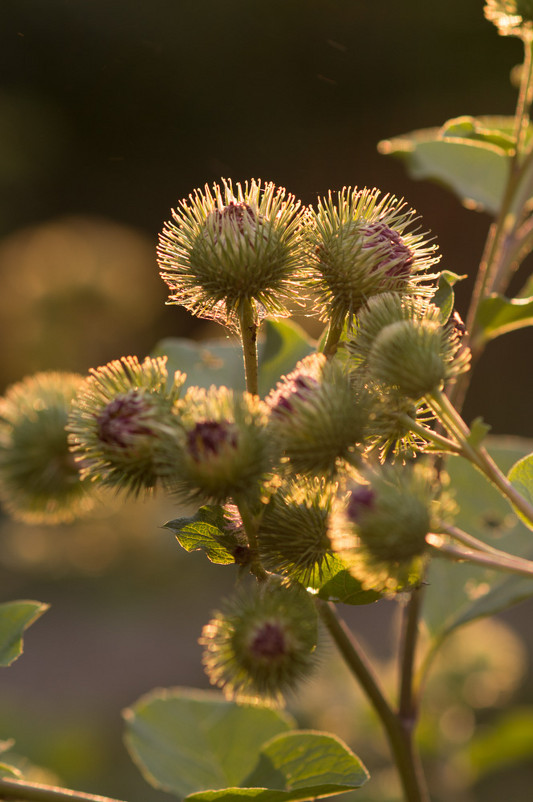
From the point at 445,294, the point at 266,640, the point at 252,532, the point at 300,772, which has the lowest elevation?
the point at 300,772

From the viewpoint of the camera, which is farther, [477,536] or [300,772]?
[477,536]

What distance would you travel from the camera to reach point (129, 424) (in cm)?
73

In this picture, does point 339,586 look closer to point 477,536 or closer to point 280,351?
point 280,351

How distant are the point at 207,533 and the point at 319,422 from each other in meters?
0.15

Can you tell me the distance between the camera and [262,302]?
0.84m

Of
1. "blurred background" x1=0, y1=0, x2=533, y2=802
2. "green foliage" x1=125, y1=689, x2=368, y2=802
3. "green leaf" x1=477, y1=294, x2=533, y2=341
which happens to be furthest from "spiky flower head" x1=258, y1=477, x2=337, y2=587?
"blurred background" x1=0, y1=0, x2=533, y2=802

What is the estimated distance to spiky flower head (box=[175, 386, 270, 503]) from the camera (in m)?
0.65

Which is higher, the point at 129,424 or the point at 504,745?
the point at 129,424

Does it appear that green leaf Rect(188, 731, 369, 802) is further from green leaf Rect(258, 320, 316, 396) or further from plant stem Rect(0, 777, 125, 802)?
green leaf Rect(258, 320, 316, 396)

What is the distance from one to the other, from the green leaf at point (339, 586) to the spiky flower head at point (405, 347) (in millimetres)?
174

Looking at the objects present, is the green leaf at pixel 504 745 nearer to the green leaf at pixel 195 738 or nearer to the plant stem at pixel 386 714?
the green leaf at pixel 195 738

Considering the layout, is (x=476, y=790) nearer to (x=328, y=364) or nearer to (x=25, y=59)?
(x=328, y=364)

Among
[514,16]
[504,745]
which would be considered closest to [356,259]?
[514,16]

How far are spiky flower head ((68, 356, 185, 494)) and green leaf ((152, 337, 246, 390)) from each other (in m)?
0.35
